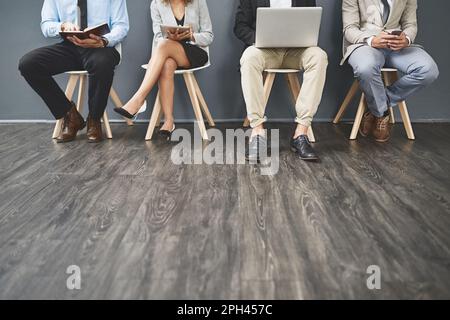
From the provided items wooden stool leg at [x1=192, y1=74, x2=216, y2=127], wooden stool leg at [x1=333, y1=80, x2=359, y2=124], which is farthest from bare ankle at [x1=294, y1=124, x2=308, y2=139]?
wooden stool leg at [x1=192, y1=74, x2=216, y2=127]

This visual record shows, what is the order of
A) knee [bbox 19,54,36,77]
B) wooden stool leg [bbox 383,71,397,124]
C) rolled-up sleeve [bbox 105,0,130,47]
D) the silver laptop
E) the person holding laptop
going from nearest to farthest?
the silver laptop
the person holding laptop
knee [bbox 19,54,36,77]
rolled-up sleeve [bbox 105,0,130,47]
wooden stool leg [bbox 383,71,397,124]

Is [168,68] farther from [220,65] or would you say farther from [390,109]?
[390,109]

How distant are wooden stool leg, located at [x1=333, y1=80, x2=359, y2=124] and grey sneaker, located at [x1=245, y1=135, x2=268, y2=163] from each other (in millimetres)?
783

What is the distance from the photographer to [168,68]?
259 cm

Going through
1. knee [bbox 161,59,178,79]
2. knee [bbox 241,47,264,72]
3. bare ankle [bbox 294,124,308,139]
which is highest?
knee [bbox 241,47,264,72]

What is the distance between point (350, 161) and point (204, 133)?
2.76 feet

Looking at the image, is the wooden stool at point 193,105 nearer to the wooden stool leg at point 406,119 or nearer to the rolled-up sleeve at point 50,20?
the rolled-up sleeve at point 50,20

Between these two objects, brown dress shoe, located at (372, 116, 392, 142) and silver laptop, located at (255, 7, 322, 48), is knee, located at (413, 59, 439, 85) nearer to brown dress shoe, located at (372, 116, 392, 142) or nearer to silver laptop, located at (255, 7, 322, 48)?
brown dress shoe, located at (372, 116, 392, 142)

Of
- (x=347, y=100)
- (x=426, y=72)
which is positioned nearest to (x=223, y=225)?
(x=426, y=72)

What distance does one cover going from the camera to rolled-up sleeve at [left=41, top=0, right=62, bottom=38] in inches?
102

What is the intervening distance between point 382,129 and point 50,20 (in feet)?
6.38

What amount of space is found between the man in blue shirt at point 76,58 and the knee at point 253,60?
29.1 inches

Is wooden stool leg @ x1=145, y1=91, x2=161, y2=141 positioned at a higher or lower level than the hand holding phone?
lower
